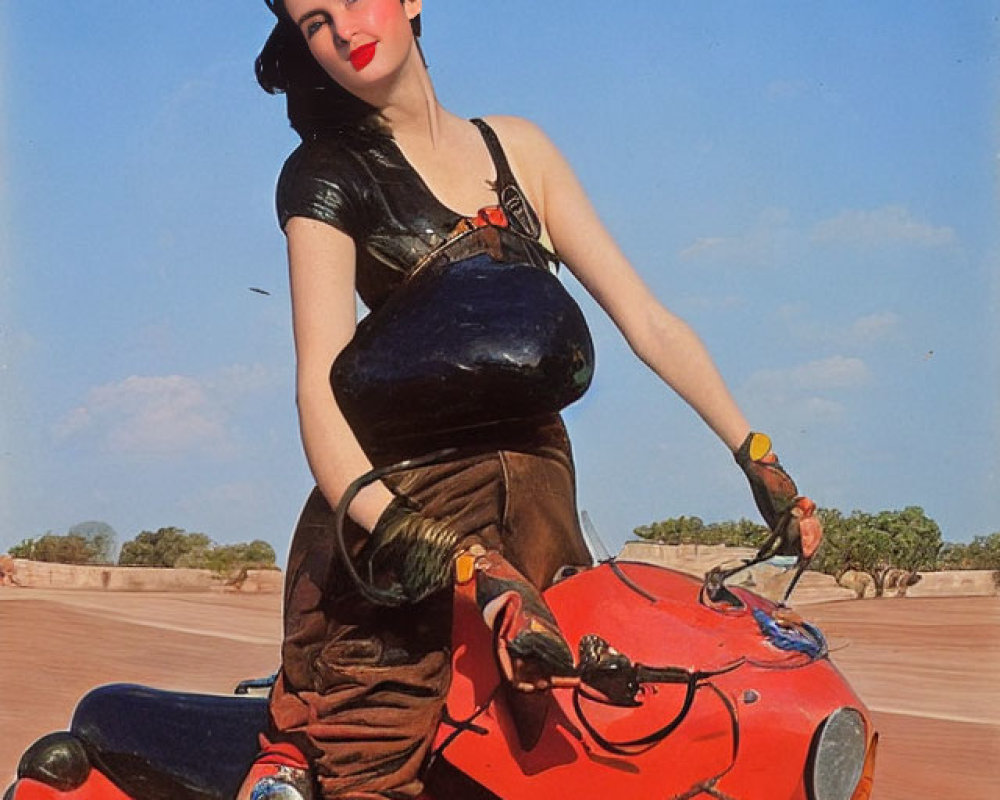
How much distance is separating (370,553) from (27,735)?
20.9 ft

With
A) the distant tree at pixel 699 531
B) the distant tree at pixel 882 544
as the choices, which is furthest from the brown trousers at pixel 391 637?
the distant tree at pixel 882 544

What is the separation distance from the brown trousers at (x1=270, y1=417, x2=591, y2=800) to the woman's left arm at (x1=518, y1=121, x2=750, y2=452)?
28 centimetres

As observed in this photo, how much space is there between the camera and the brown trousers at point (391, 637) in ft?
6.45

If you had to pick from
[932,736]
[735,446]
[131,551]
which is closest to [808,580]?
[932,736]

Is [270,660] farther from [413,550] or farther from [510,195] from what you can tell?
[413,550]

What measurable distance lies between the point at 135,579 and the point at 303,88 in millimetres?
14693

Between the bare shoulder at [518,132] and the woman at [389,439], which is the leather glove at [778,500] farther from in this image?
the bare shoulder at [518,132]

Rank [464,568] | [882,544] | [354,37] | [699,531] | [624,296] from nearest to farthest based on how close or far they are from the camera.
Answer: [464,568] → [354,37] → [624,296] → [699,531] → [882,544]

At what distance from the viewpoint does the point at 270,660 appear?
11031mm

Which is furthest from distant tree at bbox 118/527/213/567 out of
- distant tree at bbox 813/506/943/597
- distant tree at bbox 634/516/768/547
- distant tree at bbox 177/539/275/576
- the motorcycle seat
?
the motorcycle seat

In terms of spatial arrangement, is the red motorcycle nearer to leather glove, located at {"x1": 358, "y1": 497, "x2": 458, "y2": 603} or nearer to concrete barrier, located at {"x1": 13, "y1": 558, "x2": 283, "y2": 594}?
leather glove, located at {"x1": 358, "y1": 497, "x2": 458, "y2": 603}

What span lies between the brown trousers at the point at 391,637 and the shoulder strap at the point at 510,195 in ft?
1.10

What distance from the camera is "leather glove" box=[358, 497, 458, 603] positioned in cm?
185

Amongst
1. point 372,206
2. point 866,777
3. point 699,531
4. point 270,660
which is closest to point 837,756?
point 866,777
